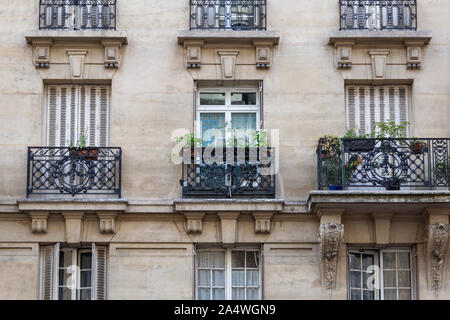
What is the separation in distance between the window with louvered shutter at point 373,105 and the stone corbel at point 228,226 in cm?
293

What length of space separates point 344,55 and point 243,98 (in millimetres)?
2103

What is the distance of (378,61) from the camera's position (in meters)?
24.5

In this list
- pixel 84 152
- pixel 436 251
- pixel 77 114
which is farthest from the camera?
pixel 77 114

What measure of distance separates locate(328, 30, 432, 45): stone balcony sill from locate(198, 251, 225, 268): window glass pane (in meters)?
4.62

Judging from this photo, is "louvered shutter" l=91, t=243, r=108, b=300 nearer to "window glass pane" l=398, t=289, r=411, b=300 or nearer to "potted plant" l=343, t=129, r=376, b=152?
"potted plant" l=343, t=129, r=376, b=152

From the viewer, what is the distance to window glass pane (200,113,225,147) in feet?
80.8

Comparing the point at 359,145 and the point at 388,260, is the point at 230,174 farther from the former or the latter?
the point at 388,260

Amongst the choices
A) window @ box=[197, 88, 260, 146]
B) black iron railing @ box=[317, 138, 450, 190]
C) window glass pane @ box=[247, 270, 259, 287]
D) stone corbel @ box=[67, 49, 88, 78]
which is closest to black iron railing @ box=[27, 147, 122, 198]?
stone corbel @ box=[67, 49, 88, 78]

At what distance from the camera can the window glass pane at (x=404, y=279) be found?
936 inches

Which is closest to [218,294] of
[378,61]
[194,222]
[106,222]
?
[194,222]

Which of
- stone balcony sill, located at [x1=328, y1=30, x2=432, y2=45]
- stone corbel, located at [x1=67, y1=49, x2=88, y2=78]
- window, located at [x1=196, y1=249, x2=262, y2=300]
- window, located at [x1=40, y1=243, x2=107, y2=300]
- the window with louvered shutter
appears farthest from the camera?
the window with louvered shutter

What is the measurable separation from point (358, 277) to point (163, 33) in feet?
19.5

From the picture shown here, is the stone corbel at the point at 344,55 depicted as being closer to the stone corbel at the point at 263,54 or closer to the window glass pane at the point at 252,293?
the stone corbel at the point at 263,54

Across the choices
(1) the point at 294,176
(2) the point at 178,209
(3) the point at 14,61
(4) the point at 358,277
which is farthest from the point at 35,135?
(4) the point at 358,277
